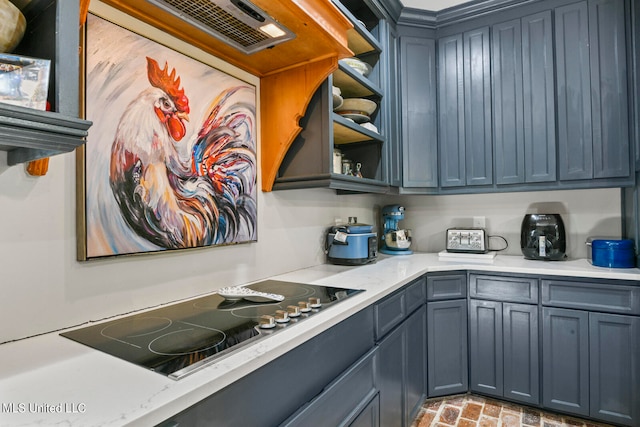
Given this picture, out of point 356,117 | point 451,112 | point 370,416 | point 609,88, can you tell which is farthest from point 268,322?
point 609,88

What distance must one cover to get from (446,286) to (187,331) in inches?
68.1

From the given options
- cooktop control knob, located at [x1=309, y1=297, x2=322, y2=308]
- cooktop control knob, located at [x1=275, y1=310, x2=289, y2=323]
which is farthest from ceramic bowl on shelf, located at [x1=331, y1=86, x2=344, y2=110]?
cooktop control knob, located at [x1=275, y1=310, x2=289, y2=323]

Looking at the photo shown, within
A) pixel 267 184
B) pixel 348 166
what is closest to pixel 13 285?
pixel 267 184

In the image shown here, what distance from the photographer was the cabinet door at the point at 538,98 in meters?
2.34

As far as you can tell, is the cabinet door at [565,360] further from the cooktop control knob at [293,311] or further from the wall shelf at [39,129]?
the wall shelf at [39,129]

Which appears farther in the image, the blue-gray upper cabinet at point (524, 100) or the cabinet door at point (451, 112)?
the cabinet door at point (451, 112)

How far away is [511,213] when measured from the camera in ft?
8.96

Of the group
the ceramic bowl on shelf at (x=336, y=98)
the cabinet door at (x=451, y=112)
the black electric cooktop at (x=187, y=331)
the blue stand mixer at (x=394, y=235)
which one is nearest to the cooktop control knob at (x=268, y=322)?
the black electric cooktop at (x=187, y=331)

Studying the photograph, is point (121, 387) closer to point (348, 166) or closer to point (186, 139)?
point (186, 139)

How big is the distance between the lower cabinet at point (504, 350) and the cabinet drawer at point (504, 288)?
4 centimetres

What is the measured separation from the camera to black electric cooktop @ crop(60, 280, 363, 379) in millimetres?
841

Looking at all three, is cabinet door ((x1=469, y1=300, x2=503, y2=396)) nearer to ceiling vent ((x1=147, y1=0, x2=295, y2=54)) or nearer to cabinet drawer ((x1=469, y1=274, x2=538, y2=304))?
cabinet drawer ((x1=469, y1=274, x2=538, y2=304))

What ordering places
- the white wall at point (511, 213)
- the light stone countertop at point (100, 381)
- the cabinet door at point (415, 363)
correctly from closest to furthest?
the light stone countertop at point (100, 381) → the cabinet door at point (415, 363) → the white wall at point (511, 213)

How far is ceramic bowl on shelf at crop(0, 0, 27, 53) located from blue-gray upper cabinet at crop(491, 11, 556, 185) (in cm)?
259
